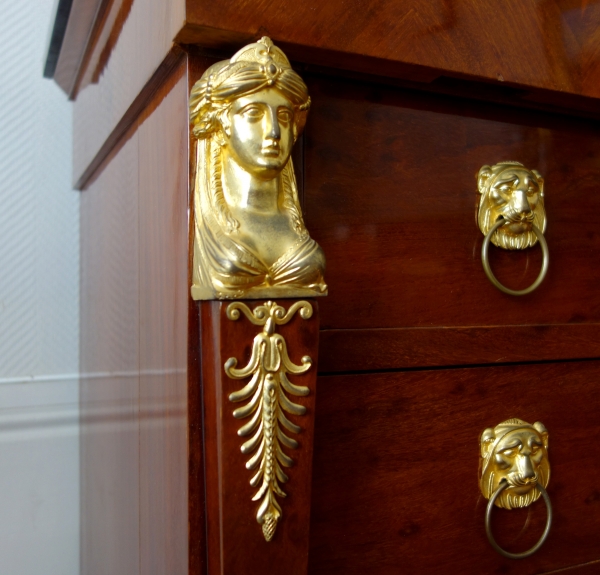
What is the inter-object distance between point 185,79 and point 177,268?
11 cm

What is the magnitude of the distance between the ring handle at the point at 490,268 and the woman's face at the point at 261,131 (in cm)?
17

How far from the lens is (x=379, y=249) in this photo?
0.44 metres

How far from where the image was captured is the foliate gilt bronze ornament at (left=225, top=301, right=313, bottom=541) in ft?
1.15

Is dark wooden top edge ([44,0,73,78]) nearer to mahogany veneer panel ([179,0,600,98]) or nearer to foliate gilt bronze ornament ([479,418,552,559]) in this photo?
mahogany veneer panel ([179,0,600,98])

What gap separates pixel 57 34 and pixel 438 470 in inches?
23.4

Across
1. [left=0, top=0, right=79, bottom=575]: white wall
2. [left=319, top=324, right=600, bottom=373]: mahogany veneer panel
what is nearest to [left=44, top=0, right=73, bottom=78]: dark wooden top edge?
[left=0, top=0, right=79, bottom=575]: white wall

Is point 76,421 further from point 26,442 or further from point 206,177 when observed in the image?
point 206,177

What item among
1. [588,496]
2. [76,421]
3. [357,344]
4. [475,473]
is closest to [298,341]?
[357,344]

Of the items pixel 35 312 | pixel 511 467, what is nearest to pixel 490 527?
pixel 511 467

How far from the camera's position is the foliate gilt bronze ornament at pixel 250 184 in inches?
13.8

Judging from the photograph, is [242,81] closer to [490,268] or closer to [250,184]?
[250,184]

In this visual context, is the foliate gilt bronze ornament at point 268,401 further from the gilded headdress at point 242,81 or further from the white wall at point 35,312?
the white wall at point 35,312

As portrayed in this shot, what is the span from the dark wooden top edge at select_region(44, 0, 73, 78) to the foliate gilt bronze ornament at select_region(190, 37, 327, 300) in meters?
0.37

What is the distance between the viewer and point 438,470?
46 centimetres
